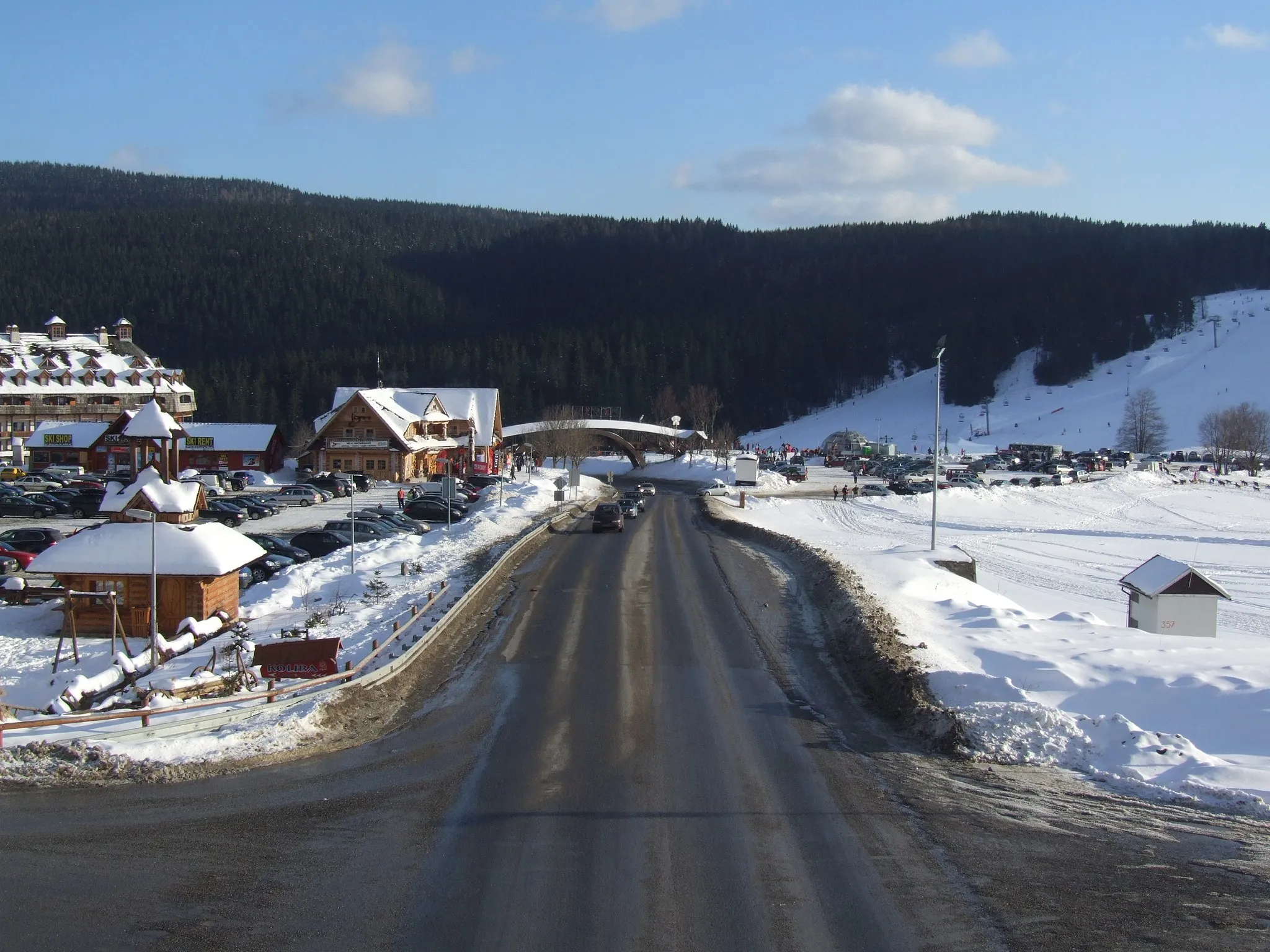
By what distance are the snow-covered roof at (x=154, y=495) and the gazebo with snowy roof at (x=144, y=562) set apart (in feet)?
0.08

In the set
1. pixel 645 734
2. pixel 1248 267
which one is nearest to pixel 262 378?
pixel 645 734

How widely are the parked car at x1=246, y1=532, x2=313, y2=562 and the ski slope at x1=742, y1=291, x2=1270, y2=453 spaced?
103285mm

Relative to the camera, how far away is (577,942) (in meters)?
9.81

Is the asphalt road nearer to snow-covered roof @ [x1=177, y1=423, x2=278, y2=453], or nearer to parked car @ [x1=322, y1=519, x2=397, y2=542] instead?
parked car @ [x1=322, y1=519, x2=397, y2=542]

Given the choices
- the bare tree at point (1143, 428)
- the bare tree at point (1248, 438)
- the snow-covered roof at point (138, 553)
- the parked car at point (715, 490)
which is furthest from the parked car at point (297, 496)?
the bare tree at point (1143, 428)

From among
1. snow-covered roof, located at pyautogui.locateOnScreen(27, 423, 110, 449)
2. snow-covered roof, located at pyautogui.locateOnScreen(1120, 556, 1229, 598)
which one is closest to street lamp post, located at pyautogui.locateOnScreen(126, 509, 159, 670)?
snow-covered roof, located at pyautogui.locateOnScreen(1120, 556, 1229, 598)

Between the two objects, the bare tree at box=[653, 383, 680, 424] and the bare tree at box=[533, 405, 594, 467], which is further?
the bare tree at box=[653, 383, 680, 424]

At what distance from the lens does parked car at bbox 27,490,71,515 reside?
49062 mm

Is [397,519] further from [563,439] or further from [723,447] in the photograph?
[723,447]

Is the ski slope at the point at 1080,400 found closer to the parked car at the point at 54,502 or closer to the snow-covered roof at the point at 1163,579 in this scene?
the snow-covered roof at the point at 1163,579

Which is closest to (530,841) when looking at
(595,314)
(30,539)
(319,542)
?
(319,542)

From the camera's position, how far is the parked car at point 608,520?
45156 mm

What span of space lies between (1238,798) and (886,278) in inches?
7589

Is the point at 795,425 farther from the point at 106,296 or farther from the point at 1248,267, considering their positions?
the point at 106,296
